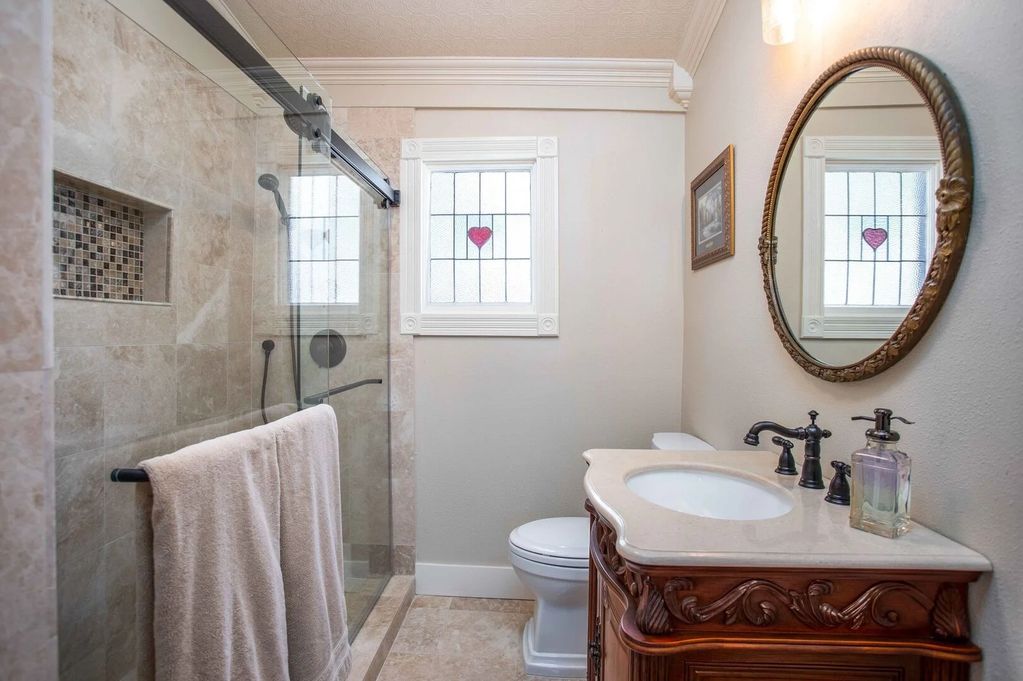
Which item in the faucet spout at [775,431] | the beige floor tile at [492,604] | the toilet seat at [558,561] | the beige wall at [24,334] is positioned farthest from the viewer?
the beige floor tile at [492,604]

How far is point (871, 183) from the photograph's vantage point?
881 millimetres

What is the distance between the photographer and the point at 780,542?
0.71 metres

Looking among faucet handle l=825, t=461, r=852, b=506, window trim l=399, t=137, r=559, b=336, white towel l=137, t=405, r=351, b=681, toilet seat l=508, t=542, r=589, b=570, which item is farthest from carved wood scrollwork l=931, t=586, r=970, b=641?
window trim l=399, t=137, r=559, b=336

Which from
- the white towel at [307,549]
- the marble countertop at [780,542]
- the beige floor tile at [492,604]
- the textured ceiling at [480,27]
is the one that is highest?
the textured ceiling at [480,27]

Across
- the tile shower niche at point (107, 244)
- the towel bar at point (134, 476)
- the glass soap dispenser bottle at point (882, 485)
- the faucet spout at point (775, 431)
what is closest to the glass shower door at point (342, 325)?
the tile shower niche at point (107, 244)

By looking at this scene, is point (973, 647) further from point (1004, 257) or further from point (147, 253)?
point (147, 253)

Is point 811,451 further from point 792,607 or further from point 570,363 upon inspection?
point 570,363

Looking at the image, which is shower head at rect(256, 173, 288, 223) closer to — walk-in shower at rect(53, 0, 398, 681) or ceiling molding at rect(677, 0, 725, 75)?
walk-in shower at rect(53, 0, 398, 681)

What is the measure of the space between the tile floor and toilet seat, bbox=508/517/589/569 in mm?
446

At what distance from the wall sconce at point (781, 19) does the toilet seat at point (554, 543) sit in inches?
67.0

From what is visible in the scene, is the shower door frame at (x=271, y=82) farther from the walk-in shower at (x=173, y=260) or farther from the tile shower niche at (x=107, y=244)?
the tile shower niche at (x=107, y=244)

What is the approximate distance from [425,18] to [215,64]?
3.15 ft

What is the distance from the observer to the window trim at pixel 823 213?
760mm

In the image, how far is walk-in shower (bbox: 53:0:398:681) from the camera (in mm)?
1016
